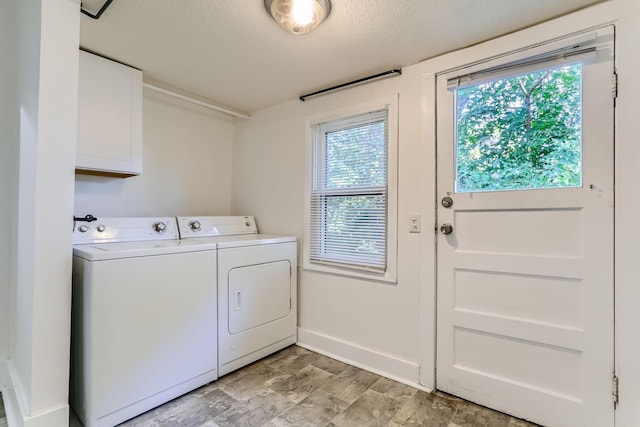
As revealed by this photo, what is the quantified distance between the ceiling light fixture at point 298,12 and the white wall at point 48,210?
98 centimetres

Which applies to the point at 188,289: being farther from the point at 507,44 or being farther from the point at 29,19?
the point at 507,44

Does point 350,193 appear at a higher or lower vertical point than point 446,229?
higher

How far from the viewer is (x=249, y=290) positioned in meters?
2.15

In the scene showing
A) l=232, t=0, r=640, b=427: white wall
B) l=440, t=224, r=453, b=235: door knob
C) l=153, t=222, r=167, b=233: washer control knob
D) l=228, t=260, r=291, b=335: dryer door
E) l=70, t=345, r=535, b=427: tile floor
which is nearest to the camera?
l=232, t=0, r=640, b=427: white wall

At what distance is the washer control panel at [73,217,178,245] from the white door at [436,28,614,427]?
1968 mm

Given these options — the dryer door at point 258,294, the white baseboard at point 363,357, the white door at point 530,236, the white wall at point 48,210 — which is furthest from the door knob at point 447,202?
the white wall at point 48,210

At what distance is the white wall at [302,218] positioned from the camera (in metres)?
1.97

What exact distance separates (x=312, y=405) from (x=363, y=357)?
573 mm

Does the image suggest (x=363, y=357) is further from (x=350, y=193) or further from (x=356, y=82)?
(x=356, y=82)

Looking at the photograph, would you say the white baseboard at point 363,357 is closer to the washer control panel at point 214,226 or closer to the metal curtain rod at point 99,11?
the washer control panel at point 214,226

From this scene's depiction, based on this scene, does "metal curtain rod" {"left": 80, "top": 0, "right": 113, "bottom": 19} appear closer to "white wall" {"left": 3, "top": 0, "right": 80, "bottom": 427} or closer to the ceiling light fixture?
"white wall" {"left": 3, "top": 0, "right": 80, "bottom": 427}

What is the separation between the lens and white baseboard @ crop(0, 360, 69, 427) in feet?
4.51

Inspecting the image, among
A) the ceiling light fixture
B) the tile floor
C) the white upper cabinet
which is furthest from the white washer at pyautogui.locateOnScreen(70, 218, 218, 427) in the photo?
the ceiling light fixture

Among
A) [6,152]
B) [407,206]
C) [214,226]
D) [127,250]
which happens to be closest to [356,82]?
[407,206]
